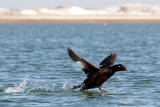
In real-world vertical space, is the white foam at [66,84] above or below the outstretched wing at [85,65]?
below

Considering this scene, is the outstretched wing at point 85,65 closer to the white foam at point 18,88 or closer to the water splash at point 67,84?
the water splash at point 67,84

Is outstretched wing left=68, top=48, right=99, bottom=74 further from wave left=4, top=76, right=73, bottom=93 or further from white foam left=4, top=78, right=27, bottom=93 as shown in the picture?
white foam left=4, top=78, right=27, bottom=93

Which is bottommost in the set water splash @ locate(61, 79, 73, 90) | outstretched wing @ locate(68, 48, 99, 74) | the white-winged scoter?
water splash @ locate(61, 79, 73, 90)

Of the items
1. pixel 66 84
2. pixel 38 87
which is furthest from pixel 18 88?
pixel 66 84

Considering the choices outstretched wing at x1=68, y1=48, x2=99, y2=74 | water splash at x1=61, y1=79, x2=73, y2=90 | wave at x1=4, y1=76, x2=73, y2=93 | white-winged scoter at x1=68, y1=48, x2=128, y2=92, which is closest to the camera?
outstretched wing at x1=68, y1=48, x2=99, y2=74

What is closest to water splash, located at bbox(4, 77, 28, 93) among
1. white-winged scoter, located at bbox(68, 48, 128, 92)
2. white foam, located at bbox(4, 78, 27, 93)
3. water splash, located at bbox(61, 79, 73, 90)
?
white foam, located at bbox(4, 78, 27, 93)

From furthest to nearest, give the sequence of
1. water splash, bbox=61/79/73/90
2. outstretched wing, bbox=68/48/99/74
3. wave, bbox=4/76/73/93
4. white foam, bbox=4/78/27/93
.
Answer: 1. water splash, bbox=61/79/73/90
2. wave, bbox=4/76/73/93
3. white foam, bbox=4/78/27/93
4. outstretched wing, bbox=68/48/99/74

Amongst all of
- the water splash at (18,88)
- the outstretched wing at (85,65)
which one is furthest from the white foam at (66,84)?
the outstretched wing at (85,65)

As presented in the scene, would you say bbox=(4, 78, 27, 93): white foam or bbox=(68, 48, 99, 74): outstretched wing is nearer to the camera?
bbox=(68, 48, 99, 74): outstretched wing

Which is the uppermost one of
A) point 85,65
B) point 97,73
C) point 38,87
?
point 85,65

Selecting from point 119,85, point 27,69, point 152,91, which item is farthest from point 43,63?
point 152,91

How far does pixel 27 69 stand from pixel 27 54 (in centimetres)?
819

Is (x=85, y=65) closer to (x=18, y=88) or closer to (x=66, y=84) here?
(x=66, y=84)

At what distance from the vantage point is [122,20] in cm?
16000
